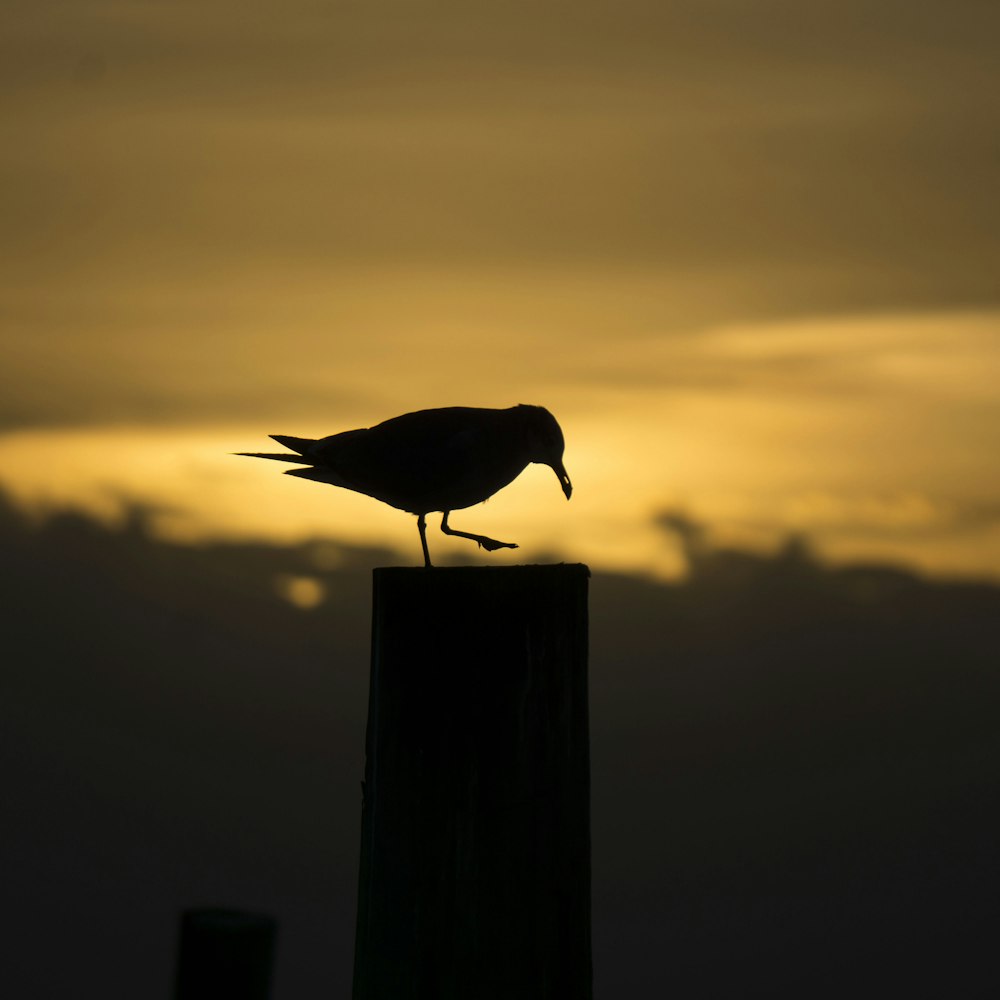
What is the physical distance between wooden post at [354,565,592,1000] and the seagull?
332 centimetres

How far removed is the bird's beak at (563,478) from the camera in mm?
7617

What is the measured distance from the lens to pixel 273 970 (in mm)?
3973

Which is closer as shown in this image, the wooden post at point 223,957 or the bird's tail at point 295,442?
the wooden post at point 223,957

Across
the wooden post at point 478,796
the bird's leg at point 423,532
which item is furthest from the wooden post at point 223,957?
the bird's leg at point 423,532

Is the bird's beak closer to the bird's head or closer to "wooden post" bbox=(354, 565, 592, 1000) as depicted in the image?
the bird's head

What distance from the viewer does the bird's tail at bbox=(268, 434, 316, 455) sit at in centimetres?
827

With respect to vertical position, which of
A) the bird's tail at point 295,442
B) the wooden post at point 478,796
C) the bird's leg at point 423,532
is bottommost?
the wooden post at point 478,796

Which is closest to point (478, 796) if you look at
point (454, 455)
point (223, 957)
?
point (223, 957)

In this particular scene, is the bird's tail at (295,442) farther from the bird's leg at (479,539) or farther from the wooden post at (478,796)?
the wooden post at (478,796)

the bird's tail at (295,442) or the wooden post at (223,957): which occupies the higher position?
the bird's tail at (295,442)

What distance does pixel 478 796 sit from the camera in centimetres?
383

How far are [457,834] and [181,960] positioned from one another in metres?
0.90

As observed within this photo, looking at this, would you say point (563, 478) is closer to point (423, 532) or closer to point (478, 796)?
point (423, 532)

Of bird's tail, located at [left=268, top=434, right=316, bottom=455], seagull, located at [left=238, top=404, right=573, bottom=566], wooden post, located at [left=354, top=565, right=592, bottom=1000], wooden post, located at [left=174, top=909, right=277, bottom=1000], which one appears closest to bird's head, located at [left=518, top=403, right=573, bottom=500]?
seagull, located at [left=238, top=404, right=573, bottom=566]
